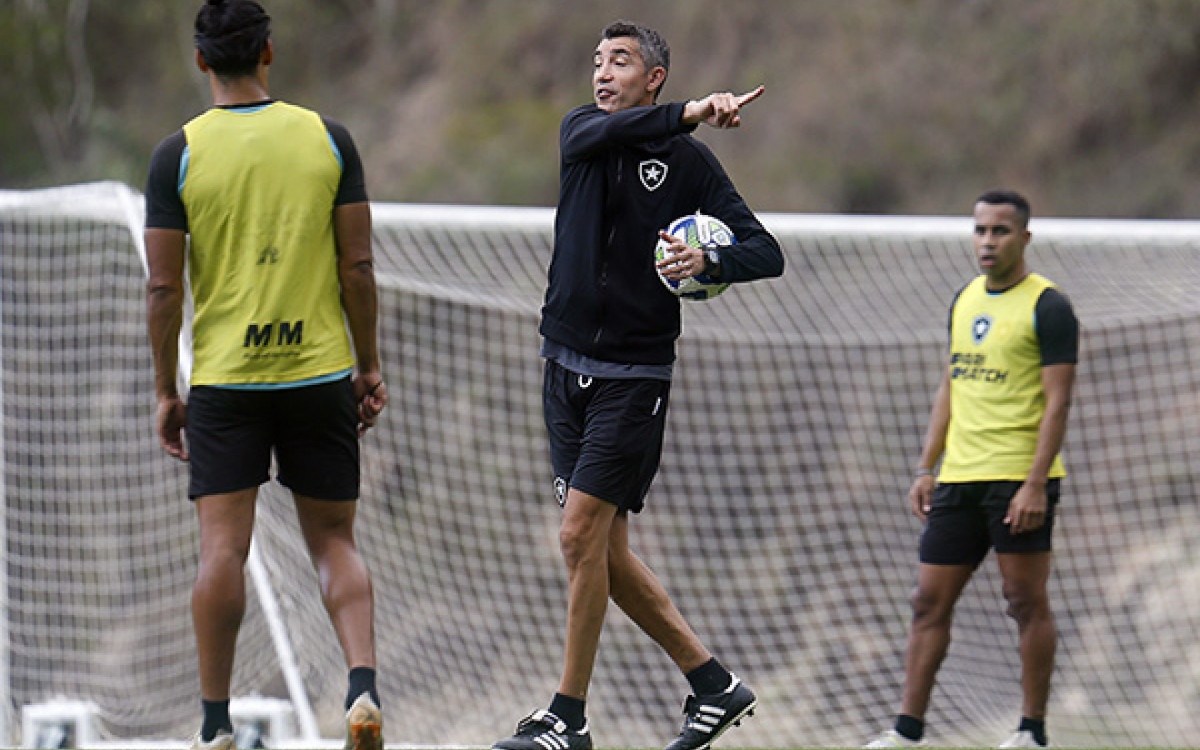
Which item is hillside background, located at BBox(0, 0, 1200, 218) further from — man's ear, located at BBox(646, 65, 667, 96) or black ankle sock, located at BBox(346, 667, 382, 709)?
black ankle sock, located at BBox(346, 667, 382, 709)

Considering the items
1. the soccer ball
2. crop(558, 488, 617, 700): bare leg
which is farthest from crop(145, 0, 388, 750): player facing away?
the soccer ball

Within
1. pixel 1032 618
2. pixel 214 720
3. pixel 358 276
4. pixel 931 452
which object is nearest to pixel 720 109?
pixel 358 276

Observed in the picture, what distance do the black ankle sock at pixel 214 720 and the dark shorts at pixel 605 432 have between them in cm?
111

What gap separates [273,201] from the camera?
4273 millimetres

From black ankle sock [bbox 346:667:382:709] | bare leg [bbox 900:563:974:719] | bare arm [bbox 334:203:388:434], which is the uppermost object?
bare arm [bbox 334:203:388:434]

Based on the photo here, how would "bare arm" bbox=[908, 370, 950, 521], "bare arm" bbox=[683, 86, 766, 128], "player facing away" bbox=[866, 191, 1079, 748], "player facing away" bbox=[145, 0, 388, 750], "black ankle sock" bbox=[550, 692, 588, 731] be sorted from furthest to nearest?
"bare arm" bbox=[908, 370, 950, 521] → "player facing away" bbox=[866, 191, 1079, 748] → "black ankle sock" bbox=[550, 692, 588, 731] → "player facing away" bbox=[145, 0, 388, 750] → "bare arm" bbox=[683, 86, 766, 128]

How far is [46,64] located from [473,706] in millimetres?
17119

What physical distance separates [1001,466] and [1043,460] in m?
0.21

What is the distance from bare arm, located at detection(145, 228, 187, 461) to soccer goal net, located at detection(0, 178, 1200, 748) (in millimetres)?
5475

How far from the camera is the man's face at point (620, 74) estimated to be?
450cm

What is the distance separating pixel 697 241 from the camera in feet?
14.3

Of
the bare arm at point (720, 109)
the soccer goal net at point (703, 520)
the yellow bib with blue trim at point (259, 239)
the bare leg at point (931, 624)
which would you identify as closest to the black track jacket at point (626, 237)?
the bare arm at point (720, 109)

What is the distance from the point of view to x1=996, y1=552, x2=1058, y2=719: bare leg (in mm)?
6066

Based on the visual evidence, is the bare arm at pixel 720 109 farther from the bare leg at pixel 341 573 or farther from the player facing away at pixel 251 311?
the bare leg at pixel 341 573
